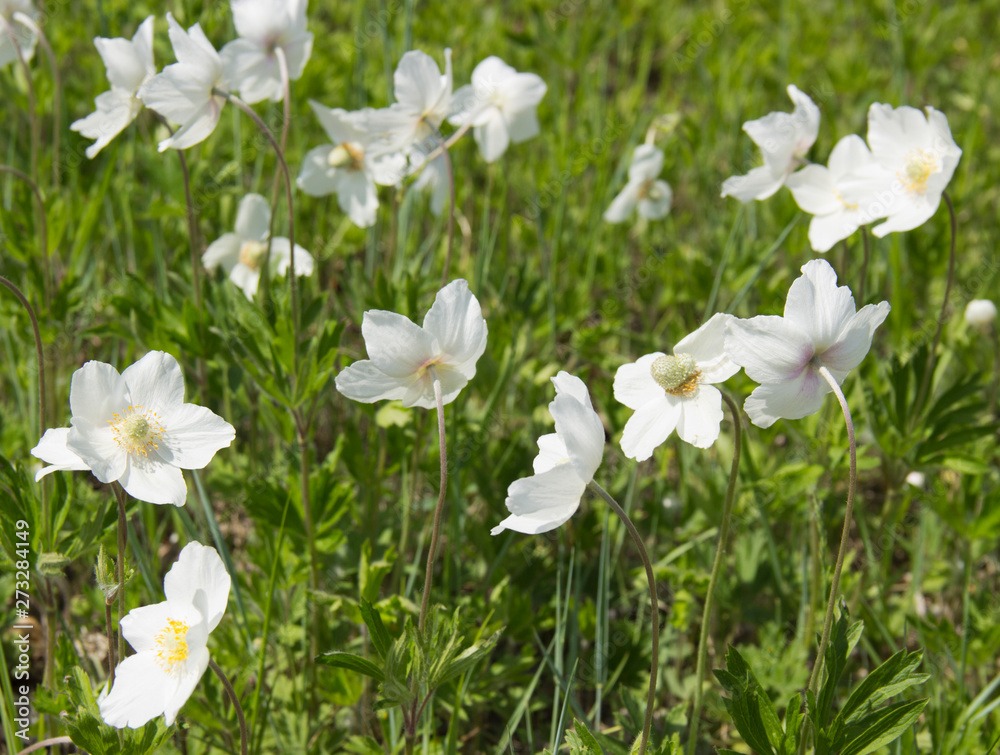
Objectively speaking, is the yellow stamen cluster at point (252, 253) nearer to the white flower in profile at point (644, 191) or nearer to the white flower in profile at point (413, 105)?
the white flower in profile at point (413, 105)

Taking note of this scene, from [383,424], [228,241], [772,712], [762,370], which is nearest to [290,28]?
[228,241]

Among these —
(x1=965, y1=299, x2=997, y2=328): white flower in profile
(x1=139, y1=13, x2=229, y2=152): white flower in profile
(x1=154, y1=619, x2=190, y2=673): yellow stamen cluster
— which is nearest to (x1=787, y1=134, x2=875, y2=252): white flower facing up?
(x1=965, y1=299, x2=997, y2=328): white flower in profile

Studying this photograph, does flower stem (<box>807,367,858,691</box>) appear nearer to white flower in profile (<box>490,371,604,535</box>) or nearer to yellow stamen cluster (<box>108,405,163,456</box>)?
white flower in profile (<box>490,371,604,535</box>)

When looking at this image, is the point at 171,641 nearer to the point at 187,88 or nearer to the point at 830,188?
the point at 187,88

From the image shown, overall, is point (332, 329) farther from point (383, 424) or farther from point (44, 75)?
point (44, 75)

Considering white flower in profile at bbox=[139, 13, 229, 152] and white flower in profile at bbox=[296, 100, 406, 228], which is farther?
white flower in profile at bbox=[296, 100, 406, 228]

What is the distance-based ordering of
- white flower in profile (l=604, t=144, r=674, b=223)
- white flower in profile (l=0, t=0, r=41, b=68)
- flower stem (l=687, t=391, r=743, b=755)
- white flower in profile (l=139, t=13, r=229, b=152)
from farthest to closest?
white flower in profile (l=604, t=144, r=674, b=223) → white flower in profile (l=0, t=0, r=41, b=68) → white flower in profile (l=139, t=13, r=229, b=152) → flower stem (l=687, t=391, r=743, b=755)

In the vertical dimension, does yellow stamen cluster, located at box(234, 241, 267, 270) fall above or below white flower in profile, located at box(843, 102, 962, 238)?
below
